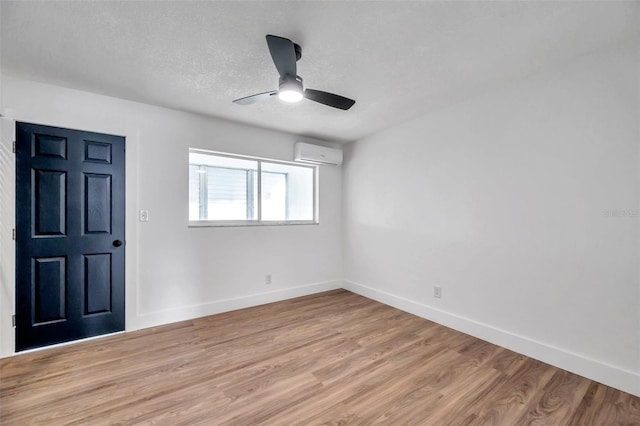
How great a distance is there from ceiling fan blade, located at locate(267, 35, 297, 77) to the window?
195cm

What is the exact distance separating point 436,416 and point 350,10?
254cm

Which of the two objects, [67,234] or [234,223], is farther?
[234,223]

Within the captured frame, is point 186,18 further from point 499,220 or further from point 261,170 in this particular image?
point 499,220

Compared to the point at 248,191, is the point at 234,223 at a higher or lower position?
lower

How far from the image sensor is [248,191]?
12.3ft

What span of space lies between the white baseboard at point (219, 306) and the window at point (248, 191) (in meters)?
0.99

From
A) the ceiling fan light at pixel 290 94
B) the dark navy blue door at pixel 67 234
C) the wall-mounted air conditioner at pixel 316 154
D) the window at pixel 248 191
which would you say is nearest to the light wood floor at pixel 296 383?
the dark navy blue door at pixel 67 234

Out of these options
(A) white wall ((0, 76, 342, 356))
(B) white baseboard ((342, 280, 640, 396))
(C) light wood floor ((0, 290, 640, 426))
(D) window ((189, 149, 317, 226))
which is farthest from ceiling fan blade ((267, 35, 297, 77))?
(B) white baseboard ((342, 280, 640, 396))

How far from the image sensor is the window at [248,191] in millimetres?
3398

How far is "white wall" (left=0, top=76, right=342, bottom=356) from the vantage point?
2.38 m

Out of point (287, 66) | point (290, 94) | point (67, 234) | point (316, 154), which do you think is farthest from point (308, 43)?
point (67, 234)

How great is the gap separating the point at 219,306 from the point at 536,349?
129 inches

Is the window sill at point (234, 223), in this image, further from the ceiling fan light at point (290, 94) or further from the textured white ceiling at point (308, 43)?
the ceiling fan light at point (290, 94)

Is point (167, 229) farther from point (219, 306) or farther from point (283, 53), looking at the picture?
point (283, 53)
